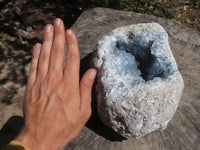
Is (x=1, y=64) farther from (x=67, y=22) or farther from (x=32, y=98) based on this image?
(x=32, y=98)

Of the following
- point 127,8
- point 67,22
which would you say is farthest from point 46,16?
point 127,8

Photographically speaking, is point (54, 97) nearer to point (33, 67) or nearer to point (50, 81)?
point (50, 81)

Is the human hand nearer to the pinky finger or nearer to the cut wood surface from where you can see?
the pinky finger

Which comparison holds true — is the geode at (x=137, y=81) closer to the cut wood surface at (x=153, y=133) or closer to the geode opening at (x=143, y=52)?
the geode opening at (x=143, y=52)

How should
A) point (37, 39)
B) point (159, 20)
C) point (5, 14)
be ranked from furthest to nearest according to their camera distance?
point (5, 14), point (37, 39), point (159, 20)

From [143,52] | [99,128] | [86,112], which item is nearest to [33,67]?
[86,112]

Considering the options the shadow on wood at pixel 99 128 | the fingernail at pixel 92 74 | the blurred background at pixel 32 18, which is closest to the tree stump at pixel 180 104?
the shadow on wood at pixel 99 128
